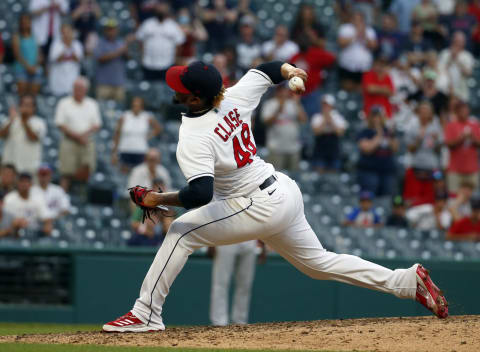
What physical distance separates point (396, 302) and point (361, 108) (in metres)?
4.92

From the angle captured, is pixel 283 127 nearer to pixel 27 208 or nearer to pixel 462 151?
pixel 462 151

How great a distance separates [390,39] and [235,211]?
34.0ft

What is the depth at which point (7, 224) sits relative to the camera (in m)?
11.4

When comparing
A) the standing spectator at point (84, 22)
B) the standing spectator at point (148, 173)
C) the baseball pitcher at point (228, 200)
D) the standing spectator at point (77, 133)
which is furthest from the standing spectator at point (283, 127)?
the baseball pitcher at point (228, 200)

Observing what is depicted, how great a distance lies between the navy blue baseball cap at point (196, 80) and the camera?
623 cm

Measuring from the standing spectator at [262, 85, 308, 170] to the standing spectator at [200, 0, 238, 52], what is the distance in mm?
2296

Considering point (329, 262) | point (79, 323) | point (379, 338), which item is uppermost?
point (329, 262)

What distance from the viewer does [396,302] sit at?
11.3m

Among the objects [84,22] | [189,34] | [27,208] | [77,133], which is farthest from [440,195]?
[84,22]

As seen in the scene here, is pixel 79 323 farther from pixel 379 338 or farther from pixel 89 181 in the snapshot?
pixel 379 338

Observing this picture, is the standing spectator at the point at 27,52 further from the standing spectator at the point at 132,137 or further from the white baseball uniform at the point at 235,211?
the white baseball uniform at the point at 235,211

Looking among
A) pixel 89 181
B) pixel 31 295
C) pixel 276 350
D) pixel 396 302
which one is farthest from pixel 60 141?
pixel 276 350

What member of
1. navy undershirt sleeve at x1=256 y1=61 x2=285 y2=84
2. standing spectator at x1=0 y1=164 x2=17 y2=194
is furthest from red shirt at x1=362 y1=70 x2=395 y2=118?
navy undershirt sleeve at x1=256 y1=61 x2=285 y2=84

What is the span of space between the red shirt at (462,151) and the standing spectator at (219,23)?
3968mm
